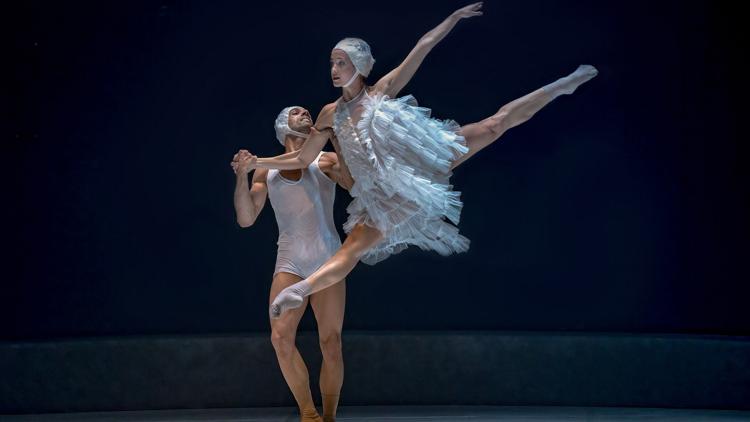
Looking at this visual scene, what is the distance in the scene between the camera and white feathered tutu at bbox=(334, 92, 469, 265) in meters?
4.86

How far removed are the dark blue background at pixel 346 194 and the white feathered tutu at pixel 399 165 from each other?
1.39 meters

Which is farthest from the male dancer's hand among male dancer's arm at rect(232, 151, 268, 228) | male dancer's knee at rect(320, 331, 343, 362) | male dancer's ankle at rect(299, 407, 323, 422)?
male dancer's ankle at rect(299, 407, 323, 422)

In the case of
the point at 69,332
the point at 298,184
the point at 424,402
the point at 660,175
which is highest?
the point at 298,184

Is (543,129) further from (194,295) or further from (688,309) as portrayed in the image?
(194,295)

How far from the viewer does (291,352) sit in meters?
5.32

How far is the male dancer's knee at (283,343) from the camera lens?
529 cm

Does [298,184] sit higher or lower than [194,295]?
higher

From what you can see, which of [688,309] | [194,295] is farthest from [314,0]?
[688,309]

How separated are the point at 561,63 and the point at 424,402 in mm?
2090

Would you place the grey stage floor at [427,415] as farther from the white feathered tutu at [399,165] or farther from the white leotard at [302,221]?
the white feathered tutu at [399,165]

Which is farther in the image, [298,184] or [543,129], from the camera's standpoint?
[543,129]

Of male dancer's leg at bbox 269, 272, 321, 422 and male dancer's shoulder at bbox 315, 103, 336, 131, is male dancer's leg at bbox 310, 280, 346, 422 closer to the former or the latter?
male dancer's leg at bbox 269, 272, 321, 422

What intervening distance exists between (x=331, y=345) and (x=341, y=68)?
1404 millimetres

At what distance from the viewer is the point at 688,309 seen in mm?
6273
